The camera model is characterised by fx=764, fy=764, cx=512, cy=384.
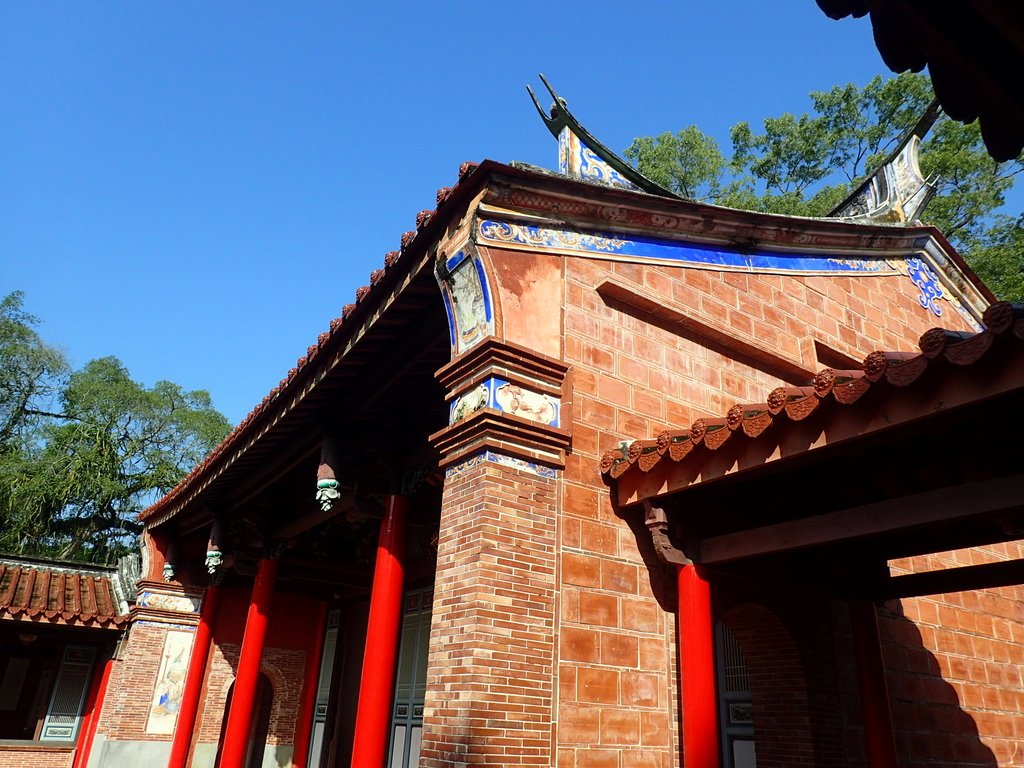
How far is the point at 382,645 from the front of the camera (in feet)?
22.5

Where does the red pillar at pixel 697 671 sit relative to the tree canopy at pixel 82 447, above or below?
below

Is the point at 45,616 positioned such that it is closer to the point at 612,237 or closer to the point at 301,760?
the point at 301,760

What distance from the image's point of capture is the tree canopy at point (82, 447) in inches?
933

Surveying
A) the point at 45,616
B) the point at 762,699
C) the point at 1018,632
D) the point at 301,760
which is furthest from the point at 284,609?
the point at 1018,632

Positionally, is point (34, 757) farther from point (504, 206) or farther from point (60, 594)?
point (504, 206)

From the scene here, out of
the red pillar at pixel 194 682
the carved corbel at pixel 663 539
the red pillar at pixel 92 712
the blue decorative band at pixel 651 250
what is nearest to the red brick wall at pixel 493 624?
the carved corbel at pixel 663 539

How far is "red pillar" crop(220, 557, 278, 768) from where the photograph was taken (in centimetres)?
1011

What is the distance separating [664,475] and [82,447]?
25336 mm

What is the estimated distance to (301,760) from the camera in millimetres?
13250

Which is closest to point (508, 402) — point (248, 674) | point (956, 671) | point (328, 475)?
point (328, 475)

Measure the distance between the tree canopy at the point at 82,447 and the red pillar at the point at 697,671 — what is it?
23.9 meters

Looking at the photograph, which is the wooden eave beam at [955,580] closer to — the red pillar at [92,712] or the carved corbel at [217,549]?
the carved corbel at [217,549]

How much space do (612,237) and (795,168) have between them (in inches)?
666

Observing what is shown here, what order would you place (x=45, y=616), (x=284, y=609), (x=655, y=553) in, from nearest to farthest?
(x=655, y=553), (x=45, y=616), (x=284, y=609)
